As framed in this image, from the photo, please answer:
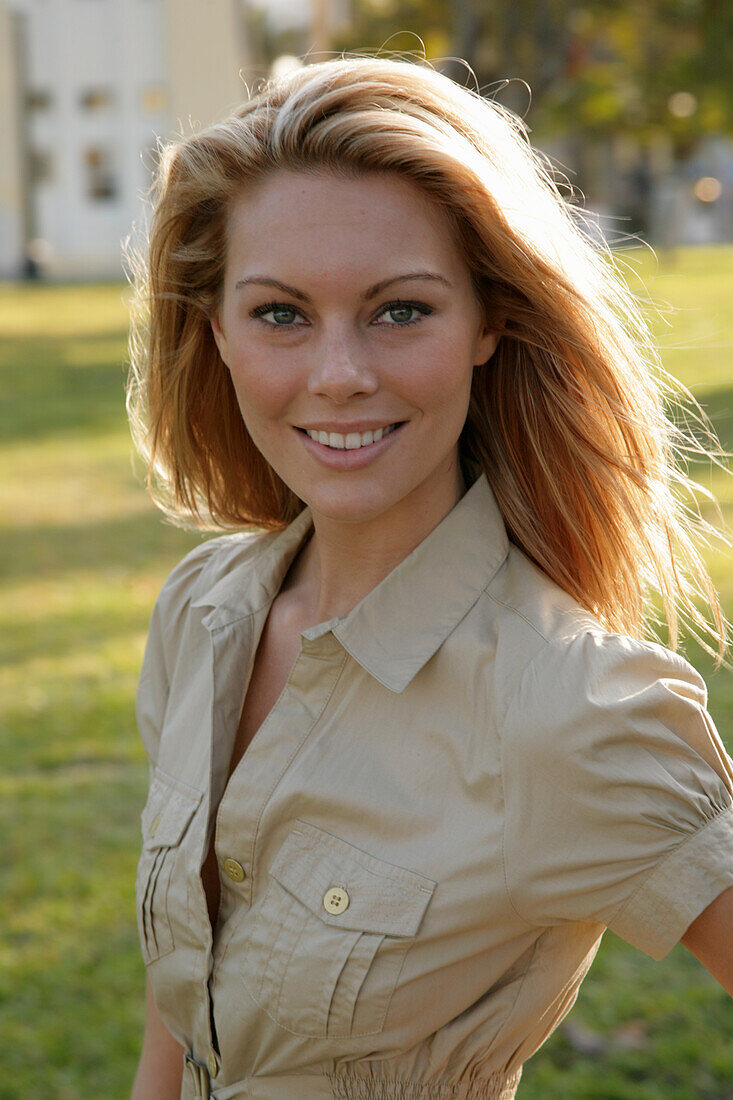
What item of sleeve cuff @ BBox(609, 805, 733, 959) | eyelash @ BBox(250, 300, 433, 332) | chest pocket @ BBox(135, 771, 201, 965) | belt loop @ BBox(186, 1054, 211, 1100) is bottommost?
belt loop @ BBox(186, 1054, 211, 1100)

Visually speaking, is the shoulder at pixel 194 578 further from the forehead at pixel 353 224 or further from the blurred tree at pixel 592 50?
the blurred tree at pixel 592 50

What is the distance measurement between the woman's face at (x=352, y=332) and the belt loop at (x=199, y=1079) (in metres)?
0.95

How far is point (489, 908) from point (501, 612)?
431 mm

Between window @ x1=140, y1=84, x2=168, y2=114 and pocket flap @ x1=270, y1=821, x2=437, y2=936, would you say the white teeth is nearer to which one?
pocket flap @ x1=270, y1=821, x2=437, y2=936

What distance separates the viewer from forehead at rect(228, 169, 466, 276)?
71.9 inches

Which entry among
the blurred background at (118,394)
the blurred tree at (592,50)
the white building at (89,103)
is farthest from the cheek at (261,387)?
the white building at (89,103)

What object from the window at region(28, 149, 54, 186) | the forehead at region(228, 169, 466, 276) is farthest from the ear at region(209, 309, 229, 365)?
the window at region(28, 149, 54, 186)

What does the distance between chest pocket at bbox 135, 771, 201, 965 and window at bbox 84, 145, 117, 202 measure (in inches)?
1347

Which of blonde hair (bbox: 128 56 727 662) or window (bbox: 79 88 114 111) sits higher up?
blonde hair (bbox: 128 56 727 662)

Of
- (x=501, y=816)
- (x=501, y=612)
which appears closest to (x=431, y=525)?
(x=501, y=612)

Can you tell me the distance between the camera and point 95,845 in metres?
4.70

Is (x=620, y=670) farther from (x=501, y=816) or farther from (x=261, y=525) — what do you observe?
(x=261, y=525)

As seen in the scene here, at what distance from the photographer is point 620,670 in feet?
5.55

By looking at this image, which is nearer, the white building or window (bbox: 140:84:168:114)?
the white building
